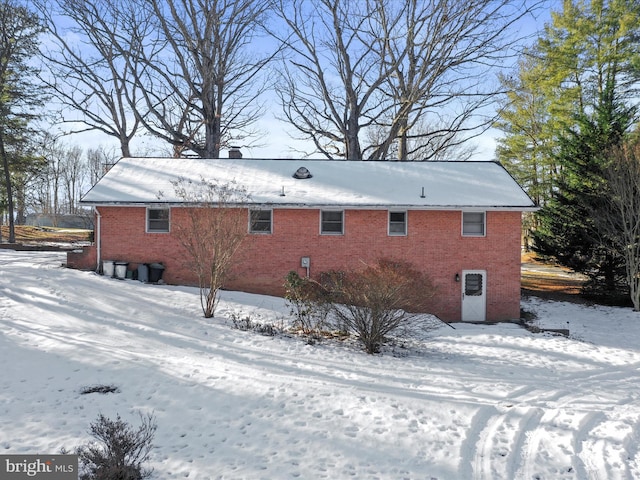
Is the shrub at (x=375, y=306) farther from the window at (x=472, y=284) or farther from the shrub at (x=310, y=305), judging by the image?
the window at (x=472, y=284)

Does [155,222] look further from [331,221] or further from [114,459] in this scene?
[114,459]

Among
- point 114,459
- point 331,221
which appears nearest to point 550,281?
point 331,221

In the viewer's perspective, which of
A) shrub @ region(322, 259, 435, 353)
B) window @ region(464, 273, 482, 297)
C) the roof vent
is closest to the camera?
shrub @ region(322, 259, 435, 353)

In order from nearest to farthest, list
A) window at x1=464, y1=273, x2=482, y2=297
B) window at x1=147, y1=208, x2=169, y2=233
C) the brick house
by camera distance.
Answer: the brick house → window at x1=464, y1=273, x2=482, y2=297 → window at x1=147, y1=208, x2=169, y2=233

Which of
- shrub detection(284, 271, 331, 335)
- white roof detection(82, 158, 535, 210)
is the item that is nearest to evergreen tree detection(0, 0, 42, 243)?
white roof detection(82, 158, 535, 210)

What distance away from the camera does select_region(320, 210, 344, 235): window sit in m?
15.1

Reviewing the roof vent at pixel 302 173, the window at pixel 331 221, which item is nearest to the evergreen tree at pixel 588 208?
the window at pixel 331 221

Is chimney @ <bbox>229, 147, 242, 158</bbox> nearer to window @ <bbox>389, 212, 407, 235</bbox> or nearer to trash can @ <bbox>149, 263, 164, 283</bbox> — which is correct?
trash can @ <bbox>149, 263, 164, 283</bbox>

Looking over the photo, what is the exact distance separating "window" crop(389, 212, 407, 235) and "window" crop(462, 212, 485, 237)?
2.17 metres

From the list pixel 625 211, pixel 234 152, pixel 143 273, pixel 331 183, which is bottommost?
pixel 143 273

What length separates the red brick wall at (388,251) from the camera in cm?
1483

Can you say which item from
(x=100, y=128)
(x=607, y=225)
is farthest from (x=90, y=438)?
(x=100, y=128)

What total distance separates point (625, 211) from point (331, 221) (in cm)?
1174

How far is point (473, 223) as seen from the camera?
15.0 m
